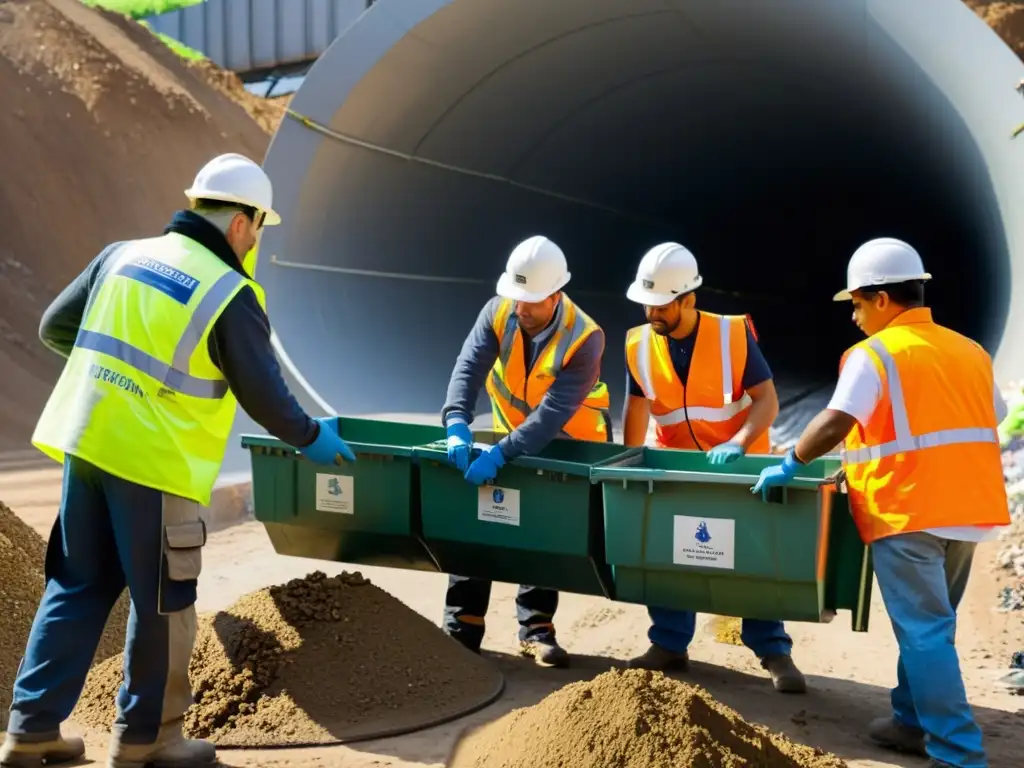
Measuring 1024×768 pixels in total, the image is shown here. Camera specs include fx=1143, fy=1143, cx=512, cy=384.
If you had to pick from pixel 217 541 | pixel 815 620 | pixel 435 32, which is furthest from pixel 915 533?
pixel 435 32

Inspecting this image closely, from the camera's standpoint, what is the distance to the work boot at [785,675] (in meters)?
4.57

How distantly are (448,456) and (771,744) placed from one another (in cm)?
163

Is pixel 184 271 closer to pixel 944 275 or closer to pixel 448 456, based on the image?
pixel 448 456

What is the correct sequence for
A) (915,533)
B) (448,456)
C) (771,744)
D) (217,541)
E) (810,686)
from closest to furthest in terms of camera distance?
(771,744), (915,533), (448,456), (810,686), (217,541)

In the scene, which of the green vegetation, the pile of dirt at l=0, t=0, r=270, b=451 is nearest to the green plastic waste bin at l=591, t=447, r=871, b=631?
the pile of dirt at l=0, t=0, r=270, b=451

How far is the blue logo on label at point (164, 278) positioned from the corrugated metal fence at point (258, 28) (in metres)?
21.5

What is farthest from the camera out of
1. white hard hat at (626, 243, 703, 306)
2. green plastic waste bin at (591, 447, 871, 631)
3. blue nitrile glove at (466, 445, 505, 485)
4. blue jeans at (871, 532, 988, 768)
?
white hard hat at (626, 243, 703, 306)

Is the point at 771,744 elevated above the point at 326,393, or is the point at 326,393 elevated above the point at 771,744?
the point at 326,393

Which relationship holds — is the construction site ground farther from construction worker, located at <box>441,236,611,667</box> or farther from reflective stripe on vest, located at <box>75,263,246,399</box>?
reflective stripe on vest, located at <box>75,263,246,399</box>

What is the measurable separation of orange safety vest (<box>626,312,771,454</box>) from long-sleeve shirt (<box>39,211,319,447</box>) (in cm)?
163

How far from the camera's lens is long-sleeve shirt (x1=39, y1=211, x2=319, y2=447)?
343 cm

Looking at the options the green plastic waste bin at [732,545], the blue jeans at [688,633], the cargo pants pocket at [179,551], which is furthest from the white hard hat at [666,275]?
the cargo pants pocket at [179,551]

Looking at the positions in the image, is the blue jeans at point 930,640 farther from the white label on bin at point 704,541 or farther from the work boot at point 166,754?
the work boot at point 166,754

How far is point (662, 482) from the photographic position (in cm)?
407
